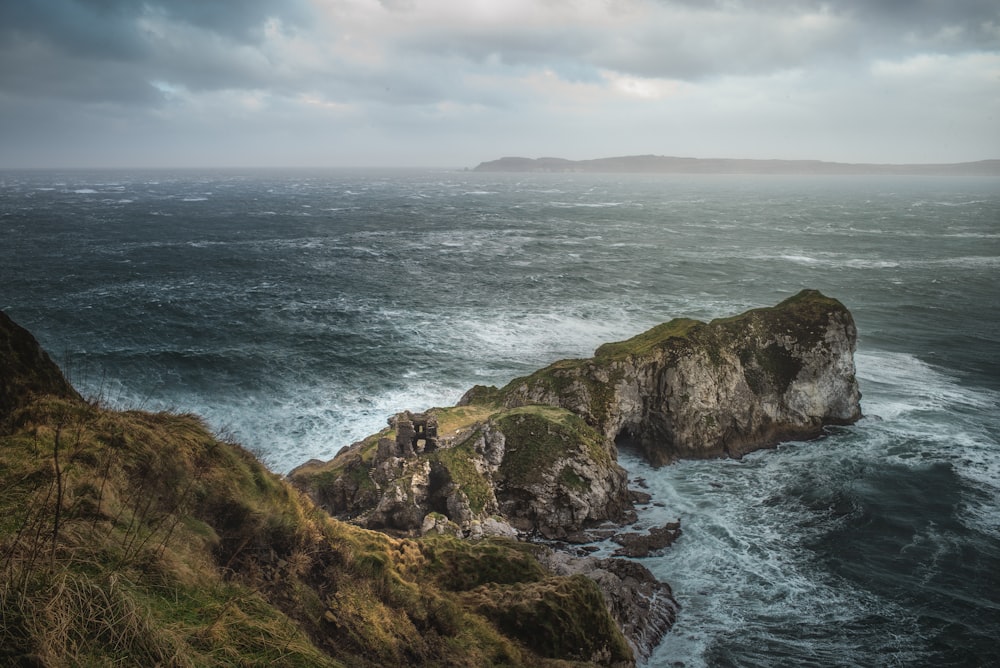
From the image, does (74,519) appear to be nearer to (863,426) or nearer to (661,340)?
(661,340)

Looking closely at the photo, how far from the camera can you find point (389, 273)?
281 feet

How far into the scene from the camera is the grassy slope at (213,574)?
7.16m

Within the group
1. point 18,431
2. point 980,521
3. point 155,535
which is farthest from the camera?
point 980,521

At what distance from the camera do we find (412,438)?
29.0m

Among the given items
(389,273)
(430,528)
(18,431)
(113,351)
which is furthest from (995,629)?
(389,273)

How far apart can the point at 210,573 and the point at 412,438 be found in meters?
18.4

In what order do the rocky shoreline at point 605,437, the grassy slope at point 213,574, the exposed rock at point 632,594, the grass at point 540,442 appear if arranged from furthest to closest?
the grass at point 540,442 < the rocky shoreline at point 605,437 < the exposed rock at point 632,594 < the grassy slope at point 213,574

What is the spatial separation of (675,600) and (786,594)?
16.3 feet

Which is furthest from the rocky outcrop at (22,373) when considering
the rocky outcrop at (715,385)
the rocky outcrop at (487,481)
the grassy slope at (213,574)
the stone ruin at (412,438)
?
the rocky outcrop at (715,385)

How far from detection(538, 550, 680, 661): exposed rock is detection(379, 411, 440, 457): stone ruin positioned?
29.5 ft

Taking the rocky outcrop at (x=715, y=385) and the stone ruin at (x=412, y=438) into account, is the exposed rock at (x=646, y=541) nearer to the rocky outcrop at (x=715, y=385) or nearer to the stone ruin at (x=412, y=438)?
the rocky outcrop at (x=715, y=385)

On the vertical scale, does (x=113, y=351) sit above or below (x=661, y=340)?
below

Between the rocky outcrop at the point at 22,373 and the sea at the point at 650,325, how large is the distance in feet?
9.47

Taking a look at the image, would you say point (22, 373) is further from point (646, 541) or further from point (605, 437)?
point (605, 437)
